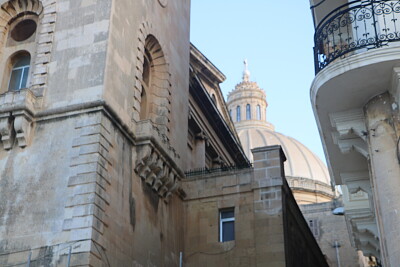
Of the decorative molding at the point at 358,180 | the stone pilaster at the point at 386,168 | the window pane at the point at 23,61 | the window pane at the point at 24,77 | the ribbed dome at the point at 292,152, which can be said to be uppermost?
the ribbed dome at the point at 292,152

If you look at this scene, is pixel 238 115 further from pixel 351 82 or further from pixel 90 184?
pixel 351 82

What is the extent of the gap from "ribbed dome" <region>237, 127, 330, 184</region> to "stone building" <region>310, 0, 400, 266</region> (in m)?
57.0

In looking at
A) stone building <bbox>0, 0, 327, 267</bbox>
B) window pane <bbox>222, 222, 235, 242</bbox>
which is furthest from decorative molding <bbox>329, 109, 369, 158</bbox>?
window pane <bbox>222, 222, 235, 242</bbox>

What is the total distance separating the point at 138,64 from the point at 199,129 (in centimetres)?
967

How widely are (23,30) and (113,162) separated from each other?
6820 millimetres

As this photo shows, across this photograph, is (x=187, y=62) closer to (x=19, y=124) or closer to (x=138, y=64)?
(x=138, y=64)

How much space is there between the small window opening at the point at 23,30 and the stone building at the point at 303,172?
67.0 ft

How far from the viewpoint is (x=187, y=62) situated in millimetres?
28609

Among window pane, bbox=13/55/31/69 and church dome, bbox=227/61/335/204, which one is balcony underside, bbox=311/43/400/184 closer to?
window pane, bbox=13/55/31/69

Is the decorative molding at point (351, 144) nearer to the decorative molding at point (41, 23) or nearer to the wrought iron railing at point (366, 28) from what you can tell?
the wrought iron railing at point (366, 28)

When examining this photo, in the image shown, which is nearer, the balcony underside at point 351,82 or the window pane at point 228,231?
the balcony underside at point 351,82

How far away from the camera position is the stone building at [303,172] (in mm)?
51094

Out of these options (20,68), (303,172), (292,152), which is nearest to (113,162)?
(20,68)

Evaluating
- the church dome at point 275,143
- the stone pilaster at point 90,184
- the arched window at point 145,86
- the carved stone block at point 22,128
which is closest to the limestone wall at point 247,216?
the arched window at point 145,86
